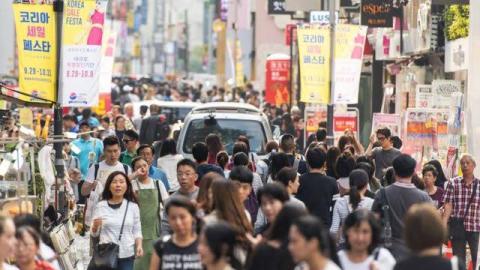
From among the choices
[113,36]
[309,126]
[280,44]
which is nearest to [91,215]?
[309,126]

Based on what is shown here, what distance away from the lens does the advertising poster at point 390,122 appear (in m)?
26.2

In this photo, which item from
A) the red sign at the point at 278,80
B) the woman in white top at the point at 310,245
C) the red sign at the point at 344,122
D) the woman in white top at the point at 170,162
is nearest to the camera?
the woman in white top at the point at 310,245

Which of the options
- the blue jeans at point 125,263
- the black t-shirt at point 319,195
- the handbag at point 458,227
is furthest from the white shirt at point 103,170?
the handbag at point 458,227

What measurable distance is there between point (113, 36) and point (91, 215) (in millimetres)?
22535

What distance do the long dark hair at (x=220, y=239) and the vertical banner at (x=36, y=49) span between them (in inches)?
379

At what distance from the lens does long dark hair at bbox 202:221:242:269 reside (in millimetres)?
9359

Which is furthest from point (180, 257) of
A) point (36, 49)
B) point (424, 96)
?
point (424, 96)

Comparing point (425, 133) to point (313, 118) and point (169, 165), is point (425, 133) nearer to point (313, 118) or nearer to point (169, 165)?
point (169, 165)

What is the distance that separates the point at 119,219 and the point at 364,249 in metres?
4.35

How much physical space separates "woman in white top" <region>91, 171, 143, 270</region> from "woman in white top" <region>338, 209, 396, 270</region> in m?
4.10

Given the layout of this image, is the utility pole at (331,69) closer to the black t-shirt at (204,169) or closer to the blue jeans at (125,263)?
the black t-shirt at (204,169)

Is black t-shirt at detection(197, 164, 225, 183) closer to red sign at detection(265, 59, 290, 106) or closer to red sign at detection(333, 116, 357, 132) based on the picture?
red sign at detection(333, 116, 357, 132)

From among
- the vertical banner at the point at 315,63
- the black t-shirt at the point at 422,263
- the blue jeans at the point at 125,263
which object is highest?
the vertical banner at the point at 315,63

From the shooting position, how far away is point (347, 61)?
26391 mm
